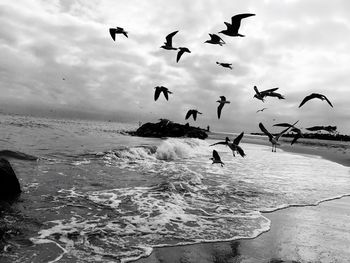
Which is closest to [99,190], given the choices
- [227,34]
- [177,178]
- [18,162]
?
[177,178]

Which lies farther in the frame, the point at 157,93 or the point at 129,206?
the point at 129,206

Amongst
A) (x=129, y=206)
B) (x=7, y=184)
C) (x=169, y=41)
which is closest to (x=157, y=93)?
(x=169, y=41)

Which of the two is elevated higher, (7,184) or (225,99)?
(225,99)

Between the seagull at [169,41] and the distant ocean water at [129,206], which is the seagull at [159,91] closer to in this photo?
the seagull at [169,41]

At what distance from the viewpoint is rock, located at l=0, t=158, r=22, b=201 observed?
8.20 metres

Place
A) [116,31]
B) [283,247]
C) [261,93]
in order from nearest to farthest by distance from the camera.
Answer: [261,93] < [283,247] < [116,31]

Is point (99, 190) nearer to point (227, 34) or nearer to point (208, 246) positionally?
point (208, 246)

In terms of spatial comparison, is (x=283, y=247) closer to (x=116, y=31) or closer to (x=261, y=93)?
(x=261, y=93)

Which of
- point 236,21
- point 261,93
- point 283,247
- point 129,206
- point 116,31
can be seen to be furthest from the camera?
point 129,206

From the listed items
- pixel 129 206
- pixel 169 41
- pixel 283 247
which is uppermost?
pixel 169 41

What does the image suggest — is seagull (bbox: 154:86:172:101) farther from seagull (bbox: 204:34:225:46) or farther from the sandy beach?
the sandy beach

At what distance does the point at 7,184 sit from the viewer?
8.38 metres

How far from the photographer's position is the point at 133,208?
814cm

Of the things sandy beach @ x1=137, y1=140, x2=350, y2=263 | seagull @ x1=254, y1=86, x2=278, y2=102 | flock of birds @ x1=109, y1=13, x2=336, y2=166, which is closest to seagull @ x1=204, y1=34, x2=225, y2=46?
flock of birds @ x1=109, y1=13, x2=336, y2=166
